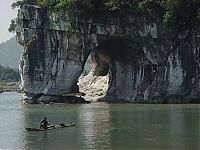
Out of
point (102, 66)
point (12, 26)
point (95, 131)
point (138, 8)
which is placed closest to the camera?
point (95, 131)

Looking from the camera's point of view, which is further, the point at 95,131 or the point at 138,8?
the point at 138,8

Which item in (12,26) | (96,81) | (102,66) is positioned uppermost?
(12,26)

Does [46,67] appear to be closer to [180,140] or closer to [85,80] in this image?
[85,80]

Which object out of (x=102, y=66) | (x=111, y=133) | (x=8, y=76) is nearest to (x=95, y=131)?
(x=111, y=133)

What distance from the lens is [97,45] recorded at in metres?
57.1

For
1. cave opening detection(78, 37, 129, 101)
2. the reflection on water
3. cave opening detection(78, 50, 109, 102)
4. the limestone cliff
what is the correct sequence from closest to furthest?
the reflection on water → the limestone cliff → cave opening detection(78, 37, 129, 101) → cave opening detection(78, 50, 109, 102)

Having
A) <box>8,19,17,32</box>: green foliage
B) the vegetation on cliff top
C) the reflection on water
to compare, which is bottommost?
the reflection on water

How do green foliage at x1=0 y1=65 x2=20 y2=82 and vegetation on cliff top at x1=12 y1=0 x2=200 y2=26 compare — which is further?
green foliage at x1=0 y1=65 x2=20 y2=82

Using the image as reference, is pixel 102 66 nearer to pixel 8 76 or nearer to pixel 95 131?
pixel 95 131

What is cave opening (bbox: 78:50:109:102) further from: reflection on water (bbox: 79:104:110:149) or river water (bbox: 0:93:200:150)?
river water (bbox: 0:93:200:150)

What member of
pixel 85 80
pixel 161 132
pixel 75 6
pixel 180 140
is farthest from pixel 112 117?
pixel 85 80

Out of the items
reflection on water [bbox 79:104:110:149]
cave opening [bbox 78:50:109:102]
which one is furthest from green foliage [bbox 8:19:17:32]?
reflection on water [bbox 79:104:110:149]

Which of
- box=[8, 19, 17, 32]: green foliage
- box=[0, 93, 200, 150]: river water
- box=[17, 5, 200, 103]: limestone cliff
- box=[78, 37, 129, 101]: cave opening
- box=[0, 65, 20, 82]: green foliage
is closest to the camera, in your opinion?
box=[0, 93, 200, 150]: river water

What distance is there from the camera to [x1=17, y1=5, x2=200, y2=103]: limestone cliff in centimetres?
5569
